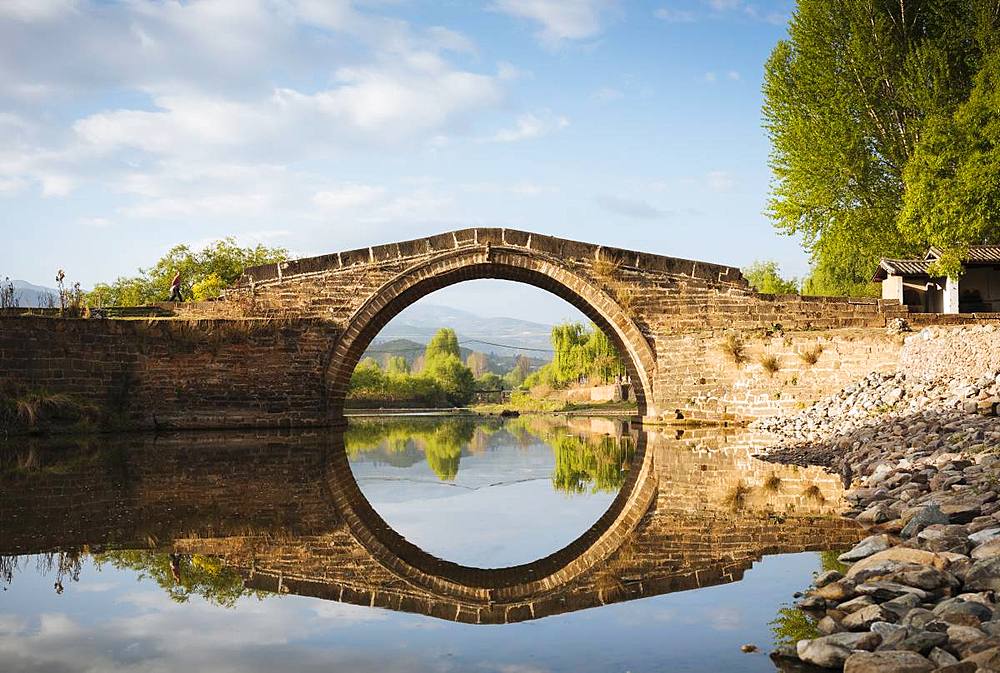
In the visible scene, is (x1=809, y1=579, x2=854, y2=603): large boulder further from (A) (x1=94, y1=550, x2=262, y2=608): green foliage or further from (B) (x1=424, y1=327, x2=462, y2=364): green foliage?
(B) (x1=424, y1=327, x2=462, y2=364): green foliage

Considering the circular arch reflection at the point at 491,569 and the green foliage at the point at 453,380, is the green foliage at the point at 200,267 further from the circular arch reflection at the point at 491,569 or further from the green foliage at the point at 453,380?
the circular arch reflection at the point at 491,569

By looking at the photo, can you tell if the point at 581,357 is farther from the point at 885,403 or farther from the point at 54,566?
the point at 54,566

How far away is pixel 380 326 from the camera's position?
67.2 feet

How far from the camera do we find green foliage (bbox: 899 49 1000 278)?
20906 mm

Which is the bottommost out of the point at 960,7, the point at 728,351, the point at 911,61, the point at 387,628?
the point at 387,628

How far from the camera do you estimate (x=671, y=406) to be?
19.5m

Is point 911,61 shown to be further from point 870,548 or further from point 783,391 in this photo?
point 870,548

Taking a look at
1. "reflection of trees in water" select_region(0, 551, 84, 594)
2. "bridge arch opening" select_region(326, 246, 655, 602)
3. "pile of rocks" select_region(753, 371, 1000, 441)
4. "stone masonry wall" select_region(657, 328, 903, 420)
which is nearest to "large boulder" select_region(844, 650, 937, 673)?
"bridge arch opening" select_region(326, 246, 655, 602)

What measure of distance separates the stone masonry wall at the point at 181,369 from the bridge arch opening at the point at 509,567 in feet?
2.28

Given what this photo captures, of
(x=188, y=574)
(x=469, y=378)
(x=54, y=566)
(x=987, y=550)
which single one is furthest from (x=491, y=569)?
(x=469, y=378)

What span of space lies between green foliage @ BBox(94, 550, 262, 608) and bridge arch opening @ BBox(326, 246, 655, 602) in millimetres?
982

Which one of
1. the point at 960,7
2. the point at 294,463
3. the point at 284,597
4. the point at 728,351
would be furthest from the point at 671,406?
the point at 284,597

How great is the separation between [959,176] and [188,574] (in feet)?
67.8

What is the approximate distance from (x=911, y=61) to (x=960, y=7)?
6.50ft
